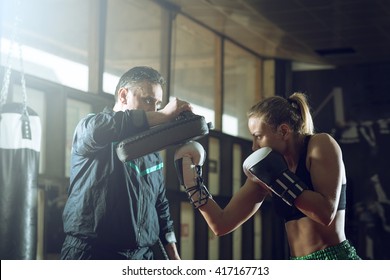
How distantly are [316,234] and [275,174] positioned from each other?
0.22m

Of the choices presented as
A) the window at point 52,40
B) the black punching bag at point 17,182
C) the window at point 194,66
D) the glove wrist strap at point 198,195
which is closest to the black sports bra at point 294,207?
the glove wrist strap at point 198,195

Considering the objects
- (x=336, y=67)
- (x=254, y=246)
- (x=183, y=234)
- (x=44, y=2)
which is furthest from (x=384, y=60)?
(x=44, y=2)

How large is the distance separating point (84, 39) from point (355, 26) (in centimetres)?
214

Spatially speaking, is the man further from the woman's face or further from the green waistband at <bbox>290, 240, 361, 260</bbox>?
the green waistband at <bbox>290, 240, 361, 260</bbox>

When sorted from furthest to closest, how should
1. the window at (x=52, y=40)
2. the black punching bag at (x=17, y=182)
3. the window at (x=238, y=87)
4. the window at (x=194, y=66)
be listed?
1. the window at (x=238, y=87)
2. the window at (x=194, y=66)
3. the window at (x=52, y=40)
4. the black punching bag at (x=17, y=182)

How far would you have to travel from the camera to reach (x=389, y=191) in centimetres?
605

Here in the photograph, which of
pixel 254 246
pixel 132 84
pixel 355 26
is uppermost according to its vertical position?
pixel 355 26

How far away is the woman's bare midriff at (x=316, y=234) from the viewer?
1813mm

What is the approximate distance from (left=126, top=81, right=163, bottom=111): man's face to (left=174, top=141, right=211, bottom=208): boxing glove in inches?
11.3

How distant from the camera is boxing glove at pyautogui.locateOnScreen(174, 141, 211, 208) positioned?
1916 mm

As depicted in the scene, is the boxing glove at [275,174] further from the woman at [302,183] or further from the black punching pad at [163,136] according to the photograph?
the black punching pad at [163,136]

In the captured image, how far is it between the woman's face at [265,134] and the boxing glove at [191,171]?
0.18 metres

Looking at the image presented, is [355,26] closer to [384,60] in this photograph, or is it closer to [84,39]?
[384,60]

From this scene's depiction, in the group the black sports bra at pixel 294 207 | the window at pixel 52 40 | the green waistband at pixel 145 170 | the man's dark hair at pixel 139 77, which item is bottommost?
the black sports bra at pixel 294 207
